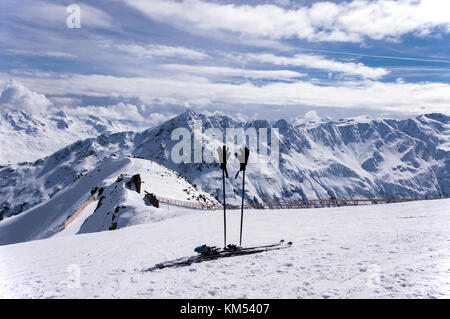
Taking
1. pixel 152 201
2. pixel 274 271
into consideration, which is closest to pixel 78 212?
pixel 152 201

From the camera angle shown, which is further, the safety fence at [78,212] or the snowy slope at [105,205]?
the safety fence at [78,212]

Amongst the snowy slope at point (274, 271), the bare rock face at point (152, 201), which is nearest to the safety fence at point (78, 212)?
the bare rock face at point (152, 201)

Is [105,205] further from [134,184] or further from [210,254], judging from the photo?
[210,254]

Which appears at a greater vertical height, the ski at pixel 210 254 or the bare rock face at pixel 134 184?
the ski at pixel 210 254

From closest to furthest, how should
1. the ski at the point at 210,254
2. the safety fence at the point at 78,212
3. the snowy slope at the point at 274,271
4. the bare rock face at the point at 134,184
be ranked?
the snowy slope at the point at 274,271 < the ski at the point at 210,254 < the safety fence at the point at 78,212 < the bare rock face at the point at 134,184

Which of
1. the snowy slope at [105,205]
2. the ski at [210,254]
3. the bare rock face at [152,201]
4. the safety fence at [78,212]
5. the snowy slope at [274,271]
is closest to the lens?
the snowy slope at [274,271]

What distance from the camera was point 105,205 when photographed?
4834cm

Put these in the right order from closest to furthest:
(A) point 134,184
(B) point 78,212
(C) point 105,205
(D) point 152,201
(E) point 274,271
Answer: (E) point 274,271 < (C) point 105,205 < (D) point 152,201 < (B) point 78,212 < (A) point 134,184

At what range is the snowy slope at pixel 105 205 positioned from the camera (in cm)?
4088

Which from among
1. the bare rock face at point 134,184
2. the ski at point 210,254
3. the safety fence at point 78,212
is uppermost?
the ski at point 210,254

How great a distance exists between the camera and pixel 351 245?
13.8 m

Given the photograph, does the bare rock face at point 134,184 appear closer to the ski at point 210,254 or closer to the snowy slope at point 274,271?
the snowy slope at point 274,271

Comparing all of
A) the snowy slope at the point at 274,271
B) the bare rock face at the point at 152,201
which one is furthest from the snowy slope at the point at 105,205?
the snowy slope at the point at 274,271
